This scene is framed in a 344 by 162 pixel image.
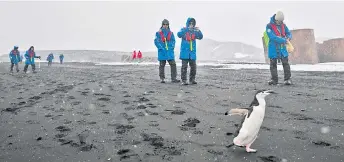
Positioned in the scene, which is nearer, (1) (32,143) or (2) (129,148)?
(2) (129,148)

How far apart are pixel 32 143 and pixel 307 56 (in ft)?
56.0

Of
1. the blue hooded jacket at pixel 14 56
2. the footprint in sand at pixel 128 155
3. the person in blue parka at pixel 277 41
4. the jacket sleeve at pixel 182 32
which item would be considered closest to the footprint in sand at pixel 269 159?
the footprint in sand at pixel 128 155

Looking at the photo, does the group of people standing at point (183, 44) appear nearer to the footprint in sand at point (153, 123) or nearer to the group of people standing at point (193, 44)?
the group of people standing at point (193, 44)

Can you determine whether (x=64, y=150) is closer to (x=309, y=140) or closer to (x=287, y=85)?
(x=309, y=140)

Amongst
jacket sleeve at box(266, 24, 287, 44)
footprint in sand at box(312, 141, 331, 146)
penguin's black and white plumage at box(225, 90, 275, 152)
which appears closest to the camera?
penguin's black and white plumage at box(225, 90, 275, 152)

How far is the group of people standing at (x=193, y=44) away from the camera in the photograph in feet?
26.9

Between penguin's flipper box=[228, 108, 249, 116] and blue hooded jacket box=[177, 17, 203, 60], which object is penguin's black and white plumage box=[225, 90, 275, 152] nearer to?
penguin's flipper box=[228, 108, 249, 116]

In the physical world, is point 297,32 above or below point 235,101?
above

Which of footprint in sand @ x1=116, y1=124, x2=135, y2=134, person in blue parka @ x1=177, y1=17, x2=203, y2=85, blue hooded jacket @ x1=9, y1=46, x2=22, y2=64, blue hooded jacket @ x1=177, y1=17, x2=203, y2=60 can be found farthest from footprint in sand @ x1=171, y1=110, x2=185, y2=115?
blue hooded jacket @ x1=9, y1=46, x2=22, y2=64

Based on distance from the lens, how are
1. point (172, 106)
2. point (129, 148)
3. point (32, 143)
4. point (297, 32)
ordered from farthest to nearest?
point (297, 32) < point (172, 106) < point (32, 143) < point (129, 148)

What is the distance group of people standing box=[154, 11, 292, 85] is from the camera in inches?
323

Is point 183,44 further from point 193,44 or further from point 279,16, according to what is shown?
point 279,16

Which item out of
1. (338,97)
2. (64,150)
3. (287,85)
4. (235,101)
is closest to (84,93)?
(235,101)

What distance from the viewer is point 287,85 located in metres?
8.22
